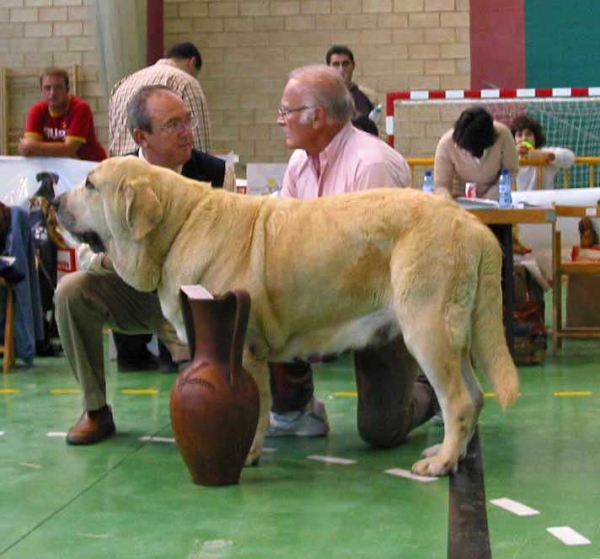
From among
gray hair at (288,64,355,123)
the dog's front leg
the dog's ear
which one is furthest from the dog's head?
gray hair at (288,64,355,123)

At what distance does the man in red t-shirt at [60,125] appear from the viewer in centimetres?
912

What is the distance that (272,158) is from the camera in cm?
1463

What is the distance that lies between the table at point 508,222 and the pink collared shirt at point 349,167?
203 centimetres

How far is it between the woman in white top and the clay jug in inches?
318

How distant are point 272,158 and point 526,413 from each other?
9.37 m

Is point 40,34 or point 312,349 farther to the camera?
point 40,34

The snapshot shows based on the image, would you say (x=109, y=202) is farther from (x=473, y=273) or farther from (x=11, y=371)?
(x=11, y=371)

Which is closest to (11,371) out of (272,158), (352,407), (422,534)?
(352,407)

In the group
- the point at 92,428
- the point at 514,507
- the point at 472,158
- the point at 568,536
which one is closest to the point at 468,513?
the point at 514,507

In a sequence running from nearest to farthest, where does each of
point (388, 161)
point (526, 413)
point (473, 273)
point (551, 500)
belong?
point (551, 500), point (473, 273), point (388, 161), point (526, 413)

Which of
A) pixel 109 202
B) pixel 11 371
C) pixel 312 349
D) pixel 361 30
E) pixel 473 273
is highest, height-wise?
pixel 361 30

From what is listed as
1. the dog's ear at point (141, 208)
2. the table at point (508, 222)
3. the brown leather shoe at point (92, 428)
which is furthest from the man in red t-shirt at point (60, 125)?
the dog's ear at point (141, 208)

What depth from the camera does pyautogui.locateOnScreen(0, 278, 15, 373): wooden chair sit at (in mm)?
7203

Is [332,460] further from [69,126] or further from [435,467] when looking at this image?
[69,126]
